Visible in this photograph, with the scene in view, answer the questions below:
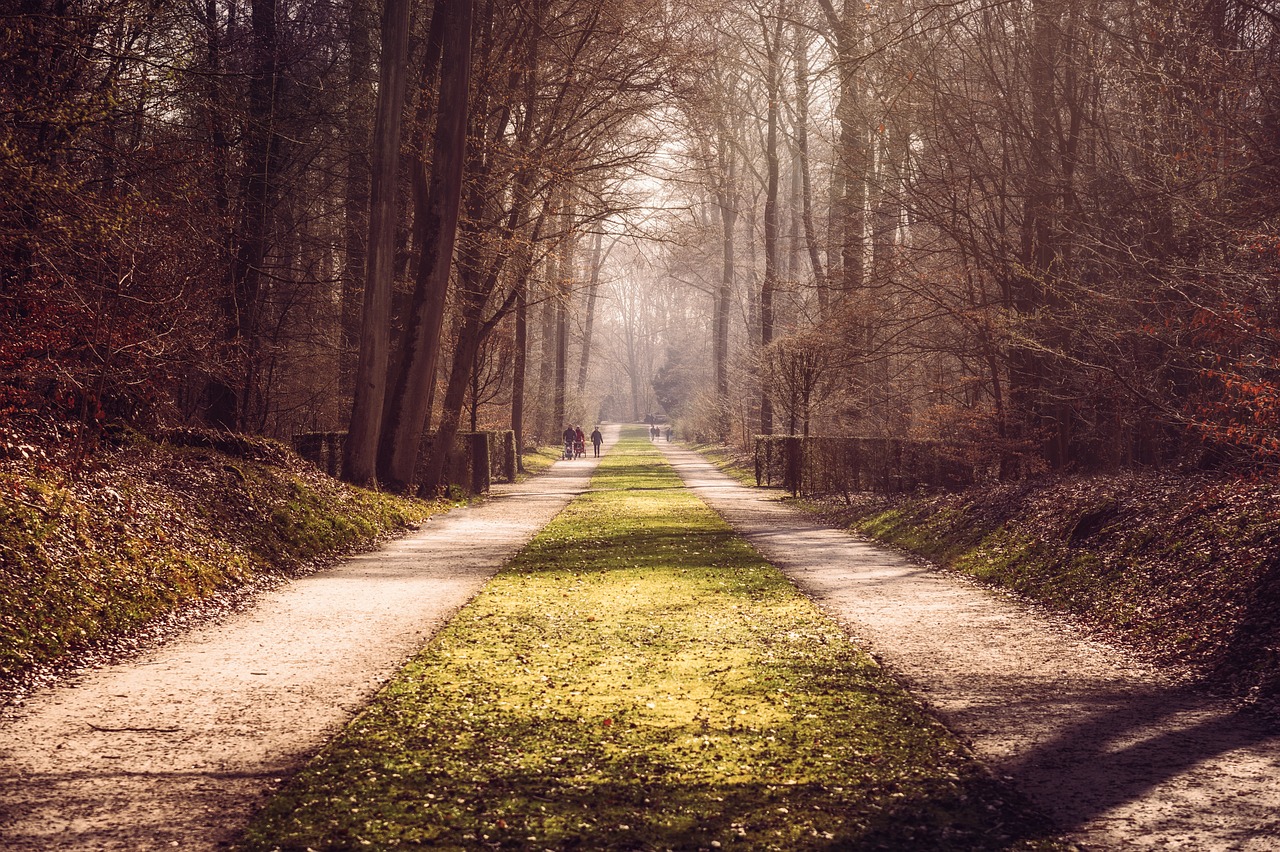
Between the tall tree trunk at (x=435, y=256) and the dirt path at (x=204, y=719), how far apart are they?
31.2ft

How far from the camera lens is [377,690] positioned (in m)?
7.31

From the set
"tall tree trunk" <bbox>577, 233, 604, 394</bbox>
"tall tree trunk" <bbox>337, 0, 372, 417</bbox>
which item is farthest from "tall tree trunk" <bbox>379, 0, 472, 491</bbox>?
"tall tree trunk" <bbox>577, 233, 604, 394</bbox>

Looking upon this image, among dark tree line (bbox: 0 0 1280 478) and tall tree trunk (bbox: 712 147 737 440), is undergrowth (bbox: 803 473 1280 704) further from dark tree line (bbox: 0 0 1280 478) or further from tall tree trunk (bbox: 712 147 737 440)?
tall tree trunk (bbox: 712 147 737 440)

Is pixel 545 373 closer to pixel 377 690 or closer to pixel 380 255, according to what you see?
pixel 380 255

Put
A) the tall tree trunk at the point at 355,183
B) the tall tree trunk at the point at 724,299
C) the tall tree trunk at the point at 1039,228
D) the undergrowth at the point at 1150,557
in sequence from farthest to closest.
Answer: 1. the tall tree trunk at the point at 724,299
2. the tall tree trunk at the point at 355,183
3. the tall tree trunk at the point at 1039,228
4. the undergrowth at the point at 1150,557

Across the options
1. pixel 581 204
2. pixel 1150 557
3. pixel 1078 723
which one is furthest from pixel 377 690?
pixel 581 204

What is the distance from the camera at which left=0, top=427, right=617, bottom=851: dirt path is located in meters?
4.81

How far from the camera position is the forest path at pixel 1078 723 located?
4953mm

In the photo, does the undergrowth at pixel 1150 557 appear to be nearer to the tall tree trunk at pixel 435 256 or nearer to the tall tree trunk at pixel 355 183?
the tall tree trunk at pixel 435 256

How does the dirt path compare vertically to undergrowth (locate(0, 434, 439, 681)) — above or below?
below

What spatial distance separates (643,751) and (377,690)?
2174 millimetres

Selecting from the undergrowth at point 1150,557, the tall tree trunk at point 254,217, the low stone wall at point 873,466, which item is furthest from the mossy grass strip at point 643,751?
the tall tree trunk at point 254,217

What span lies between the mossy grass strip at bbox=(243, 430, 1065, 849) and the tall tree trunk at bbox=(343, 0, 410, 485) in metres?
10.5

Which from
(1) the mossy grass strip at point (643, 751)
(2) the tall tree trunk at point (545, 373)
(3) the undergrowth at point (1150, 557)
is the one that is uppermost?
(2) the tall tree trunk at point (545, 373)
